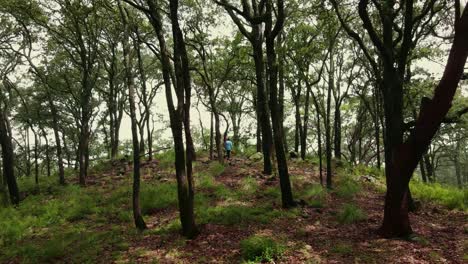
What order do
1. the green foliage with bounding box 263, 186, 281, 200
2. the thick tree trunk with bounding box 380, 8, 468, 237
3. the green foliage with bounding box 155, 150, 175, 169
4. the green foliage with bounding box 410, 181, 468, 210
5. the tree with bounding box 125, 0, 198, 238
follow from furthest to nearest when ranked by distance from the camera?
the green foliage with bounding box 155, 150, 175, 169 < the green foliage with bounding box 263, 186, 281, 200 < the green foliage with bounding box 410, 181, 468, 210 < the tree with bounding box 125, 0, 198, 238 < the thick tree trunk with bounding box 380, 8, 468, 237

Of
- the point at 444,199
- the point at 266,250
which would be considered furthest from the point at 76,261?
the point at 444,199

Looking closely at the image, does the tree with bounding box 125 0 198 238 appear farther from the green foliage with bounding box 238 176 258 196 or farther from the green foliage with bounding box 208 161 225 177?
the green foliage with bounding box 208 161 225 177

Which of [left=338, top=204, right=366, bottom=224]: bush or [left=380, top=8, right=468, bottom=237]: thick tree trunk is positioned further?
[left=338, top=204, right=366, bottom=224]: bush

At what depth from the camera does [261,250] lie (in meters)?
7.86

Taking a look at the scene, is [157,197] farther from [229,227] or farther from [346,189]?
[346,189]

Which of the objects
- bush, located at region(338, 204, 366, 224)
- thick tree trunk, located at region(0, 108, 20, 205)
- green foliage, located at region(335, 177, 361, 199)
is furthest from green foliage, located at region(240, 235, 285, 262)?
thick tree trunk, located at region(0, 108, 20, 205)

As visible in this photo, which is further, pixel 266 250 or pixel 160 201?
pixel 160 201

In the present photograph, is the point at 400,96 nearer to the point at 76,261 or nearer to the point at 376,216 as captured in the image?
the point at 376,216

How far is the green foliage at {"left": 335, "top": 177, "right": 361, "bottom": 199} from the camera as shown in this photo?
47.1 ft

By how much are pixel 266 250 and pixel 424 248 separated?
142 inches

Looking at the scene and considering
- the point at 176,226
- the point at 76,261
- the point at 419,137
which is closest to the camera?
the point at 419,137

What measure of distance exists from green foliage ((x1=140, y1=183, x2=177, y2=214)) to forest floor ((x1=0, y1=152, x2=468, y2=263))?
0.04 metres

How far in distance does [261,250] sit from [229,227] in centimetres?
240

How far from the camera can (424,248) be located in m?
7.74
